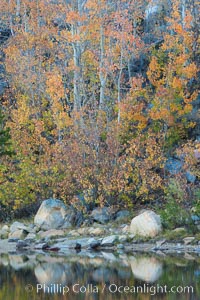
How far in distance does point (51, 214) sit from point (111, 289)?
12.6 m

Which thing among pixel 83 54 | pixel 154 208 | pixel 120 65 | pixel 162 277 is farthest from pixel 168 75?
pixel 162 277

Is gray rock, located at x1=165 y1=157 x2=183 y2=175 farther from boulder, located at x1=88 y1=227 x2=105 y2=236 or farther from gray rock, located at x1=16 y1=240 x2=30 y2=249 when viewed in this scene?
gray rock, located at x1=16 y1=240 x2=30 y2=249

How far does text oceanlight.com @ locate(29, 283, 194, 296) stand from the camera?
1465 cm

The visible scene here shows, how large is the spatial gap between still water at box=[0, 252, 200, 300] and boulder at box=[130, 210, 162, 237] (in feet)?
7.14

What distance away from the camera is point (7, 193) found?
98.0 feet

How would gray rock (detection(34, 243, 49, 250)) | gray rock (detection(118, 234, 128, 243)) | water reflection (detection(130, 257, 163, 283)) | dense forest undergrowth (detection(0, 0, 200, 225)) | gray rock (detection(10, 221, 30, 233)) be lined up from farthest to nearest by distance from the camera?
dense forest undergrowth (detection(0, 0, 200, 225))
gray rock (detection(10, 221, 30, 233))
gray rock (detection(34, 243, 49, 250))
gray rock (detection(118, 234, 128, 243))
water reflection (detection(130, 257, 163, 283))

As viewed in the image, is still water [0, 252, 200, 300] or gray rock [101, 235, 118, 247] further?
gray rock [101, 235, 118, 247]

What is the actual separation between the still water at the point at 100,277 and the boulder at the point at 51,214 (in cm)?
502

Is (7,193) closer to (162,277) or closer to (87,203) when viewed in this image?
(87,203)

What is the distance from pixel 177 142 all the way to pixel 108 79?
16.4ft

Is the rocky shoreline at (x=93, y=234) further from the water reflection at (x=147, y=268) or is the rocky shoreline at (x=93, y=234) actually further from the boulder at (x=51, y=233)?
the water reflection at (x=147, y=268)

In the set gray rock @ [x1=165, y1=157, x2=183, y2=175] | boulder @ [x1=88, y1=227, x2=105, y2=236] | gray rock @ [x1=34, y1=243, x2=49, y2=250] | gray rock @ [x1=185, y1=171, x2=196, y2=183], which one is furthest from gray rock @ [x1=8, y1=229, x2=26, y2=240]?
gray rock @ [x1=185, y1=171, x2=196, y2=183]

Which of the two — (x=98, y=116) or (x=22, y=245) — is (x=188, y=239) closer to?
(x=22, y=245)

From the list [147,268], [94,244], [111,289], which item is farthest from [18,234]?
[111,289]
